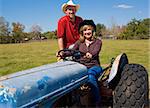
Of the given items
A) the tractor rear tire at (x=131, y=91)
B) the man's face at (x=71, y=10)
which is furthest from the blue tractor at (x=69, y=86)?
Result: the man's face at (x=71, y=10)

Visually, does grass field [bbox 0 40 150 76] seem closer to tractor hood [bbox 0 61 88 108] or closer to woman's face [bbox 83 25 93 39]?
woman's face [bbox 83 25 93 39]

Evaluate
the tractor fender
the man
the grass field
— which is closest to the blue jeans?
the tractor fender

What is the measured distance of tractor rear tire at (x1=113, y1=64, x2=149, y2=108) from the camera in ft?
13.3

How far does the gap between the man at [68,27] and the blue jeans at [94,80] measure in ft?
4.69

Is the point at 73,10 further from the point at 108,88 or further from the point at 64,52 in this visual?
the point at 108,88

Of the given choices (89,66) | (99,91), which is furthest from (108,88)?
(89,66)

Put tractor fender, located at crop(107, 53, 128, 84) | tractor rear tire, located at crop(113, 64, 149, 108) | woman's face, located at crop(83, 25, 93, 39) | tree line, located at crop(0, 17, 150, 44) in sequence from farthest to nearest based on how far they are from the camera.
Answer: tree line, located at crop(0, 17, 150, 44)
woman's face, located at crop(83, 25, 93, 39)
tractor fender, located at crop(107, 53, 128, 84)
tractor rear tire, located at crop(113, 64, 149, 108)

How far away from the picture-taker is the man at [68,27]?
582 cm

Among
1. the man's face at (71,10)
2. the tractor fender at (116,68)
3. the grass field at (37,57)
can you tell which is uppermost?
the man's face at (71,10)

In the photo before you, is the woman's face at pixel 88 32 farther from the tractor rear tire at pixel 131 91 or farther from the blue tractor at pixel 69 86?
the tractor rear tire at pixel 131 91

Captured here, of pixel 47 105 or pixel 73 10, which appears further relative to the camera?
pixel 73 10

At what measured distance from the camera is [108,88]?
454 centimetres

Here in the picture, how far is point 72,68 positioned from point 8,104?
153 centimetres

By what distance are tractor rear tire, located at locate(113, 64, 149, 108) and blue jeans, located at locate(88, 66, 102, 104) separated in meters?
0.31
